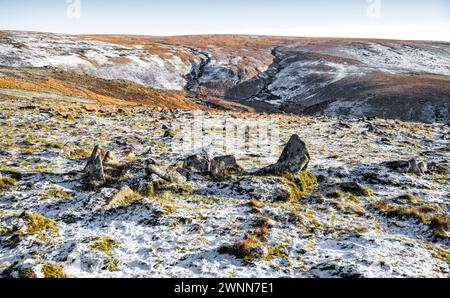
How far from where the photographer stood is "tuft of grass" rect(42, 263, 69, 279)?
9.31 metres

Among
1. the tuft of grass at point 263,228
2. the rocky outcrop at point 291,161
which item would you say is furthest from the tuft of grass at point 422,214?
the tuft of grass at point 263,228

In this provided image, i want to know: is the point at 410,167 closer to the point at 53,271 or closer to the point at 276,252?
the point at 276,252

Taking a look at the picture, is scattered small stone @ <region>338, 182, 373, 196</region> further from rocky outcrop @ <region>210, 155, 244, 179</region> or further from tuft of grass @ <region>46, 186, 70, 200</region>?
tuft of grass @ <region>46, 186, 70, 200</region>

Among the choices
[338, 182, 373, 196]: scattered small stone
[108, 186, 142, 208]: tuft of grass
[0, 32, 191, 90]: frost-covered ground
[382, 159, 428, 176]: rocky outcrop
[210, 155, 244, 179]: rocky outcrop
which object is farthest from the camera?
[0, 32, 191, 90]: frost-covered ground

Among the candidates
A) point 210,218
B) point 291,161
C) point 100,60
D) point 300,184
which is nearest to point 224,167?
point 291,161

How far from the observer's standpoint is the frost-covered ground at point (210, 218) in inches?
396

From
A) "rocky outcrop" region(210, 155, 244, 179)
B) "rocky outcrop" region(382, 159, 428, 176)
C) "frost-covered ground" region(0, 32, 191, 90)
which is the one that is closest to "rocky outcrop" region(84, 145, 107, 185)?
"rocky outcrop" region(210, 155, 244, 179)

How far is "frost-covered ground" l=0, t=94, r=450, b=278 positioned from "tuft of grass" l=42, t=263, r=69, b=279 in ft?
0.18

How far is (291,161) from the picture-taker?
1723cm

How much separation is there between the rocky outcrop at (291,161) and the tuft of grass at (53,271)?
1022 centimetres

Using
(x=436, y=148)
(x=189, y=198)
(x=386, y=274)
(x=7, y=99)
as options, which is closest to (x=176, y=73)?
(x=7, y=99)

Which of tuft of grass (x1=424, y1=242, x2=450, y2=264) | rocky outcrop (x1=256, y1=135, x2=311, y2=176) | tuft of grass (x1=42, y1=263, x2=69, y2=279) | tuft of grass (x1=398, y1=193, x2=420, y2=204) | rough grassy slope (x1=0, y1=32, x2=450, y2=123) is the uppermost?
rough grassy slope (x1=0, y1=32, x2=450, y2=123)

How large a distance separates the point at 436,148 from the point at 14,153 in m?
28.8

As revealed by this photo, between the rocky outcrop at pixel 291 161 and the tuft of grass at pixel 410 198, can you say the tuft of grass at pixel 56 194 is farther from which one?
the tuft of grass at pixel 410 198
